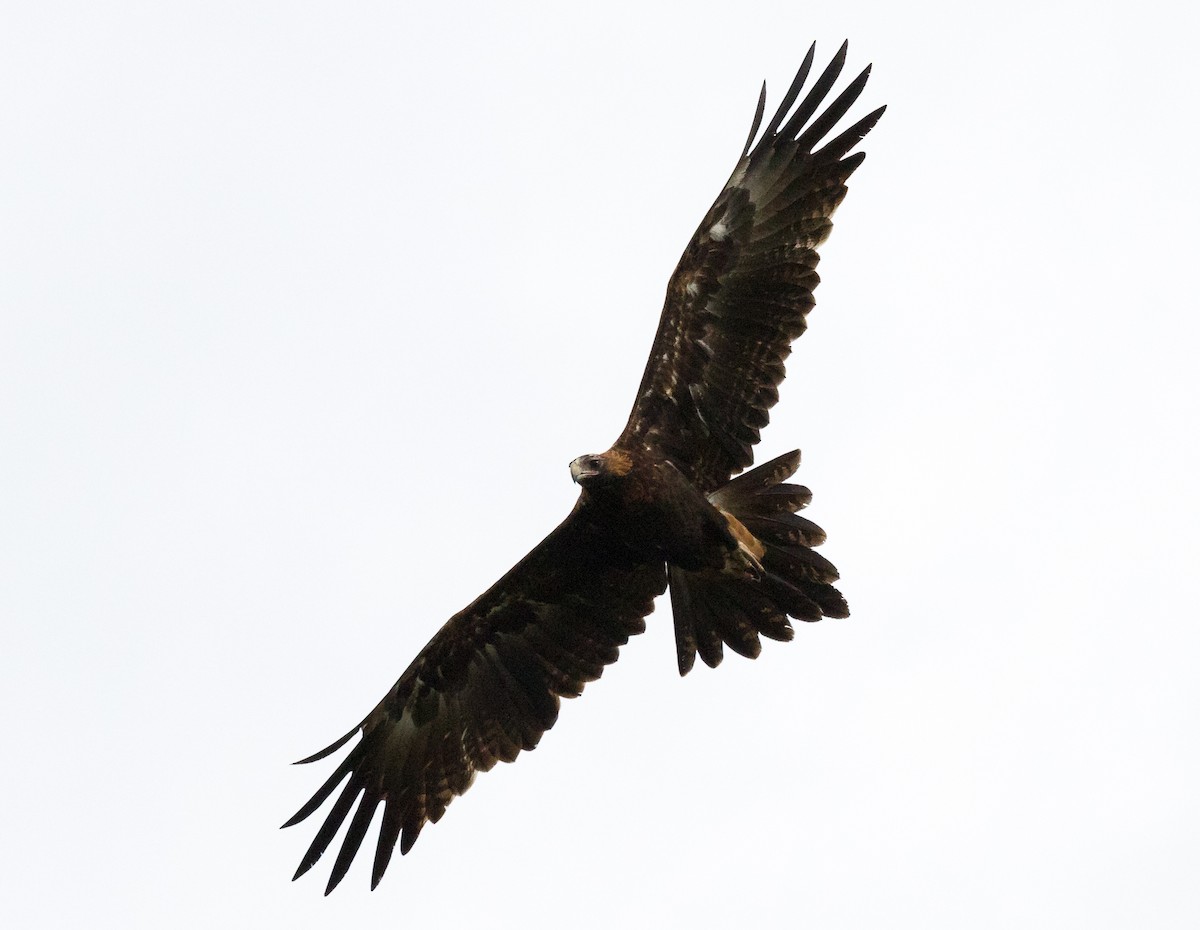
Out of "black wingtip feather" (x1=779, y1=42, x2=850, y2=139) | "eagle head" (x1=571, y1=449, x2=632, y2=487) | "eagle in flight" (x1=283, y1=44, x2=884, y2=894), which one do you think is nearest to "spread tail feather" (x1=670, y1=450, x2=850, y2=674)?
"eagle in flight" (x1=283, y1=44, x2=884, y2=894)

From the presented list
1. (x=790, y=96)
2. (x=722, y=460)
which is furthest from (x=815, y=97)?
(x=722, y=460)

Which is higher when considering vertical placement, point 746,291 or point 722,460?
point 746,291

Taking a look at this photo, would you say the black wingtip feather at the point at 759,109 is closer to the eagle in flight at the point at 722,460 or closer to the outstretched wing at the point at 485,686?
the eagle in flight at the point at 722,460

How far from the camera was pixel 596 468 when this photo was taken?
13.1 meters

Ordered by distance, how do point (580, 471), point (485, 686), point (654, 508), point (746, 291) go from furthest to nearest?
1. point (485, 686)
2. point (746, 291)
3. point (654, 508)
4. point (580, 471)

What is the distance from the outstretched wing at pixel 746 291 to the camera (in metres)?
13.5

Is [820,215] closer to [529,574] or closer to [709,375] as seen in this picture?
[709,375]

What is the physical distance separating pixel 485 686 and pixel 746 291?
3634 millimetres

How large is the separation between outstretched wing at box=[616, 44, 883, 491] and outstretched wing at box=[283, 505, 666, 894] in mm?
1198

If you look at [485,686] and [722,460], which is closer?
[722,460]

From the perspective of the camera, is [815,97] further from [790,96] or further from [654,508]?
[654,508]

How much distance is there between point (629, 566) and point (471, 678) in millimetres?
1578

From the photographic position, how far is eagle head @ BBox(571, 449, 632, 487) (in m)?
13.1

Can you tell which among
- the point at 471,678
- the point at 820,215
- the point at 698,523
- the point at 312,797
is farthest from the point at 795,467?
the point at 312,797
